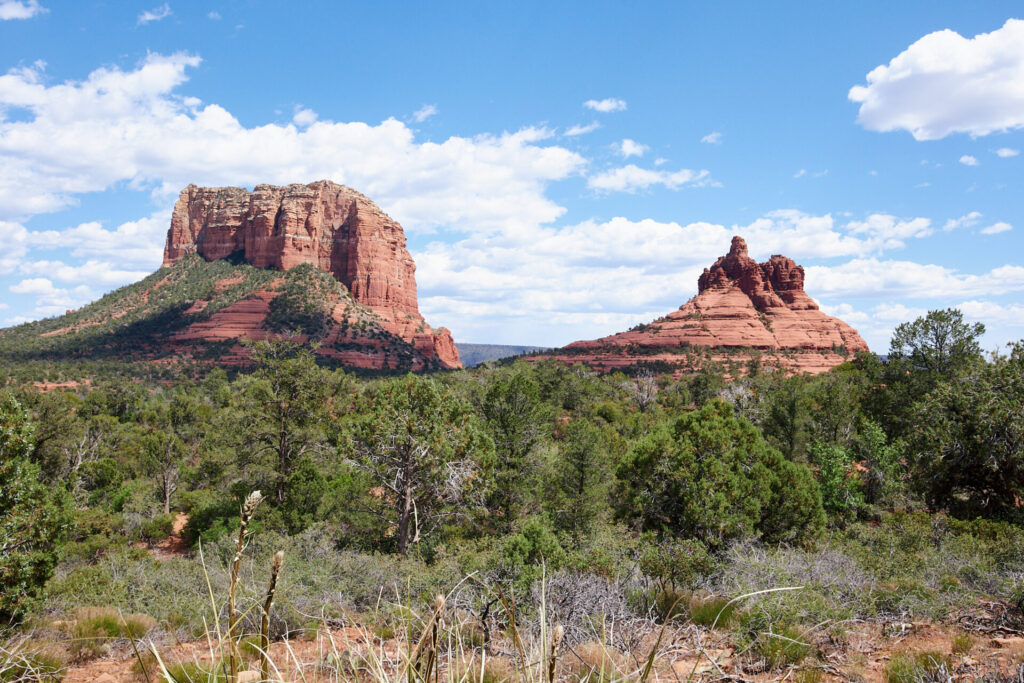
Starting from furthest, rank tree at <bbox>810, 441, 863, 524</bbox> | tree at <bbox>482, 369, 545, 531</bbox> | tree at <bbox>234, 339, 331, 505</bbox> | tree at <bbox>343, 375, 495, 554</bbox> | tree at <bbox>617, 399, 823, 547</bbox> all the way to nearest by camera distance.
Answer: tree at <bbox>810, 441, 863, 524</bbox> → tree at <bbox>234, 339, 331, 505</bbox> → tree at <bbox>482, 369, 545, 531</bbox> → tree at <bbox>343, 375, 495, 554</bbox> → tree at <bbox>617, 399, 823, 547</bbox>

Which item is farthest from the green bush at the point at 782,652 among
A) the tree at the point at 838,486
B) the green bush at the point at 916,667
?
the tree at the point at 838,486

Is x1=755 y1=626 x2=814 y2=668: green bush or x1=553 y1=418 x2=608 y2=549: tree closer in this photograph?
x1=755 y1=626 x2=814 y2=668: green bush

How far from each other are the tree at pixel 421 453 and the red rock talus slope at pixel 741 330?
70.7 metres

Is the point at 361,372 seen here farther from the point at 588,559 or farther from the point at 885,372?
the point at 588,559

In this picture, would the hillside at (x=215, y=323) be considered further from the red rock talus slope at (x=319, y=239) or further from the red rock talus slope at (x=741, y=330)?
the red rock talus slope at (x=741, y=330)

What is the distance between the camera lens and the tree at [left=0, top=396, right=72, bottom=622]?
8.60 meters

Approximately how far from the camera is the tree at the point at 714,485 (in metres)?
13.3

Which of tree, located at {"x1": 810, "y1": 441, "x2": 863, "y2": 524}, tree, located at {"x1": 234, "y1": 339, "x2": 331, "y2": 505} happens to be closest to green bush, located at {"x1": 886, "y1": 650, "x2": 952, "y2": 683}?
tree, located at {"x1": 810, "y1": 441, "x2": 863, "y2": 524}

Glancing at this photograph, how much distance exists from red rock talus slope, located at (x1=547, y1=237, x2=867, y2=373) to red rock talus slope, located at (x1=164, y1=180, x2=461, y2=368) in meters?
40.0

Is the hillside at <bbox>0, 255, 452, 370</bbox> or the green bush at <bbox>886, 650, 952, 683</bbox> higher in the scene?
the hillside at <bbox>0, 255, 452, 370</bbox>

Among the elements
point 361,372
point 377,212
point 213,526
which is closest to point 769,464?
point 213,526

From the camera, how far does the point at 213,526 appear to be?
19828 millimetres

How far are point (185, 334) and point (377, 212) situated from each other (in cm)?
5540

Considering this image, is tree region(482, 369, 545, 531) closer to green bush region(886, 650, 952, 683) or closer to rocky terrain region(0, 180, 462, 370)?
green bush region(886, 650, 952, 683)
